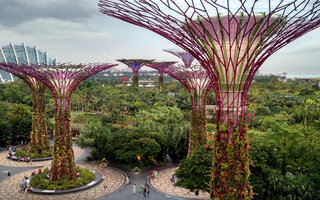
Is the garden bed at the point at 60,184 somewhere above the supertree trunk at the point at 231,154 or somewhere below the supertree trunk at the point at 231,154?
below

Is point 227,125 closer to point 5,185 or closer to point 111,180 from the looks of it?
point 111,180

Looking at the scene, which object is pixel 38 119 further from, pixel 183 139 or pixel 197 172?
pixel 197 172

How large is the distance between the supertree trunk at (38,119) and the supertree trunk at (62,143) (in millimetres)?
6535

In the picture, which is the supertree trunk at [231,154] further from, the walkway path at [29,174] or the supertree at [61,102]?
the supertree at [61,102]

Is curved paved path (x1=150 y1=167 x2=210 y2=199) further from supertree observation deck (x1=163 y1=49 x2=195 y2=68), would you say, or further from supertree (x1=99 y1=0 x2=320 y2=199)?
supertree observation deck (x1=163 y1=49 x2=195 y2=68)

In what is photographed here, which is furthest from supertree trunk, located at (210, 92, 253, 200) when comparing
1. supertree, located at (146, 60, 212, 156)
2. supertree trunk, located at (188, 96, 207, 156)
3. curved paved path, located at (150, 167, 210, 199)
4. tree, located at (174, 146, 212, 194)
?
supertree trunk, located at (188, 96, 207, 156)

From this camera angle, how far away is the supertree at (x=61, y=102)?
15891 mm

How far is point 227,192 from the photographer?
690 cm

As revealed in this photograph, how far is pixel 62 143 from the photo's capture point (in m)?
15.9

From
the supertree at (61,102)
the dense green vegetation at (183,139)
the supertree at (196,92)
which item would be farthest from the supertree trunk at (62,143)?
the supertree at (196,92)

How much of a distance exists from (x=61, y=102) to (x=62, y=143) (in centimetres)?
237

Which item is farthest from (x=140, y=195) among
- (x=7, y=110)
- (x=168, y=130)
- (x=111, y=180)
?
(x=7, y=110)

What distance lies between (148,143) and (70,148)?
18.8 feet

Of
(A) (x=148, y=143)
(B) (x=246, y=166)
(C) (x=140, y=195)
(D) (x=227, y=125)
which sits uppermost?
(D) (x=227, y=125)
